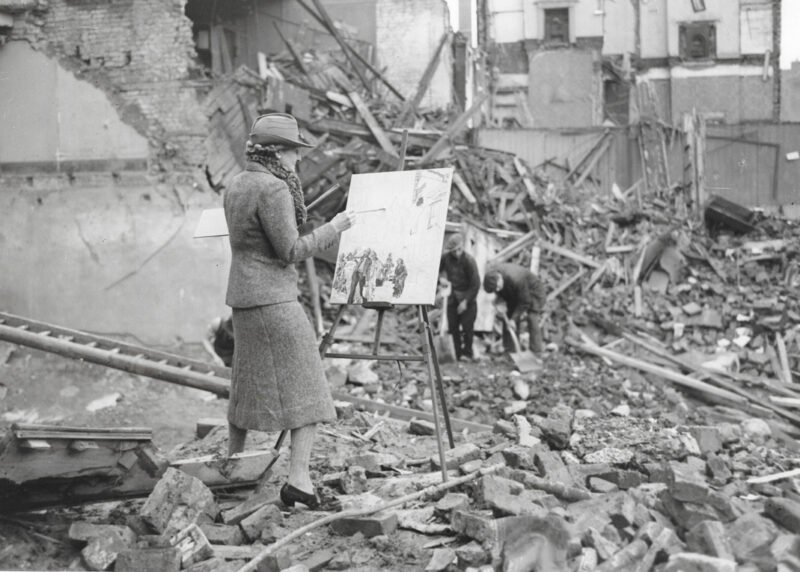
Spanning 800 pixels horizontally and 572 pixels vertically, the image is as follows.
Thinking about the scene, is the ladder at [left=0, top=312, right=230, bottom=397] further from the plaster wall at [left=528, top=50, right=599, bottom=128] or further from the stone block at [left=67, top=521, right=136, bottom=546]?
the plaster wall at [left=528, top=50, right=599, bottom=128]

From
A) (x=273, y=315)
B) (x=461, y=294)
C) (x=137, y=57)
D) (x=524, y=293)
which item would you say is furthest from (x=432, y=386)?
(x=137, y=57)

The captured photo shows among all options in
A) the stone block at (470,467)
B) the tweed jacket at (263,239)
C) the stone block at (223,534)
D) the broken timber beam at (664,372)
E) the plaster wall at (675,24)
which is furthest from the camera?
the plaster wall at (675,24)

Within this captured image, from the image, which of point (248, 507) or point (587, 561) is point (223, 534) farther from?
point (587, 561)

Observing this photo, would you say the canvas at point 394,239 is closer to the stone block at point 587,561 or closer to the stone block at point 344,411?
the stone block at point 344,411

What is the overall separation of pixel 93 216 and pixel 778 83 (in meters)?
19.8

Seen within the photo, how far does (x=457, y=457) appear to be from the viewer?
17.4ft

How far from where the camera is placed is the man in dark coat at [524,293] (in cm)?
1143

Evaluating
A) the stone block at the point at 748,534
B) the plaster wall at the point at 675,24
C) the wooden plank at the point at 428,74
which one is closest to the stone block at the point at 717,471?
the stone block at the point at 748,534

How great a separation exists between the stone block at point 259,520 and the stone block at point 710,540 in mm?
2021

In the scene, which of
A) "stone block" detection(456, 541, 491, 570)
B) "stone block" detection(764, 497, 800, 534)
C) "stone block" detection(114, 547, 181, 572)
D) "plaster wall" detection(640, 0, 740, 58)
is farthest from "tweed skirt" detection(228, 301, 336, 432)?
"plaster wall" detection(640, 0, 740, 58)

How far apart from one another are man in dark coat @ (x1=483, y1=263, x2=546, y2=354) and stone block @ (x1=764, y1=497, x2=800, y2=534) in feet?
24.7

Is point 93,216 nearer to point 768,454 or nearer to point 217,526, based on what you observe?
point 217,526

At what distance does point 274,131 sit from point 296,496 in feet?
6.37

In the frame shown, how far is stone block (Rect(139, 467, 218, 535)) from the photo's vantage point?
3.70m
